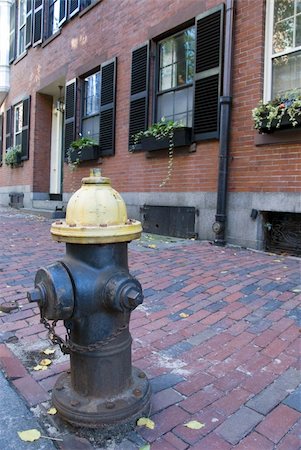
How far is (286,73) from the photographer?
18.3 ft

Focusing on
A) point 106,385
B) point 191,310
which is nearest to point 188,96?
point 191,310

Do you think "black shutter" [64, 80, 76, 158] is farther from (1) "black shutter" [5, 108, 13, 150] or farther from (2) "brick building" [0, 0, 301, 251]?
(1) "black shutter" [5, 108, 13, 150]

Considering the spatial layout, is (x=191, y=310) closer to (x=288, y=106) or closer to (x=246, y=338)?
(x=246, y=338)

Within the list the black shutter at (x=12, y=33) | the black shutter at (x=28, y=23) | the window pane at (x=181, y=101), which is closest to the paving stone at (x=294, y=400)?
the window pane at (x=181, y=101)

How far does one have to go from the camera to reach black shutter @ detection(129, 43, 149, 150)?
7.73 meters

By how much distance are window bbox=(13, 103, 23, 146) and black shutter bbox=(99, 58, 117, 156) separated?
19.9ft

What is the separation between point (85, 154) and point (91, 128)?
947 mm

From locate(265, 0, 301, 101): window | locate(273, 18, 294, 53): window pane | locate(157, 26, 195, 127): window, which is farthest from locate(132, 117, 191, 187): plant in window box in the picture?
locate(273, 18, 294, 53): window pane

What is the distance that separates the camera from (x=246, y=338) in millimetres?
2738

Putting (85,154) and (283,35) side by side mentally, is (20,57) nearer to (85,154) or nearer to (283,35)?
(85,154)

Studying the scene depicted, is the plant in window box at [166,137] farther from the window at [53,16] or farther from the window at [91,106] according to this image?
the window at [53,16]

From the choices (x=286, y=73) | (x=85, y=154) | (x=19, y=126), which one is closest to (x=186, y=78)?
(x=286, y=73)

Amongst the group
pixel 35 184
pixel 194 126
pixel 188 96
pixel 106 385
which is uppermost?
pixel 188 96

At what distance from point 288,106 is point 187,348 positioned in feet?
11.6
